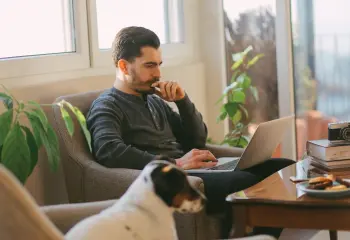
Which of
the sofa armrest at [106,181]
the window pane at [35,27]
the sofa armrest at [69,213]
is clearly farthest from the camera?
the window pane at [35,27]

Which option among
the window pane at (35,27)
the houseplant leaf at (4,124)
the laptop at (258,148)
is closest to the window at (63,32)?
the window pane at (35,27)

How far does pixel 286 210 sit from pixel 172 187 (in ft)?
2.08

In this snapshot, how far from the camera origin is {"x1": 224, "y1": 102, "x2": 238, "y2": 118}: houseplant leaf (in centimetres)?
374

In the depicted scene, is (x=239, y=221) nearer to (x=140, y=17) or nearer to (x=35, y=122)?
(x=35, y=122)

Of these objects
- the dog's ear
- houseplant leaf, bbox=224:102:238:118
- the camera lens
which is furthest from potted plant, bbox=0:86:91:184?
houseplant leaf, bbox=224:102:238:118

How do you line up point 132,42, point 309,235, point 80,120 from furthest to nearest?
point 309,235
point 132,42
point 80,120

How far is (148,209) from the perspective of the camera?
5.44 feet

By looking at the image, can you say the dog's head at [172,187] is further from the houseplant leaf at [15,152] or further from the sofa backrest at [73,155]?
the sofa backrest at [73,155]

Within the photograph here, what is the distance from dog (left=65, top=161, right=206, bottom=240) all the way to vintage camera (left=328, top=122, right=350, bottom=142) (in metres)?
1.17

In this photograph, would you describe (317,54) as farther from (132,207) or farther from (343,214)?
(132,207)

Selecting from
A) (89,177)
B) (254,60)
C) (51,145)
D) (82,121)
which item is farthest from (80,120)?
(254,60)

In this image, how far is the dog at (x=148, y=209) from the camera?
1602 mm

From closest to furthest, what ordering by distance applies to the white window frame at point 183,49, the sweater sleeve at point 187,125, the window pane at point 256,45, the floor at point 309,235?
the sweater sleeve at point 187,125 → the white window frame at point 183,49 → the floor at point 309,235 → the window pane at point 256,45

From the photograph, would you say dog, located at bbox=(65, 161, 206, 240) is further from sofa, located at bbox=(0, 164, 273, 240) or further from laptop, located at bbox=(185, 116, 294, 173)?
laptop, located at bbox=(185, 116, 294, 173)
